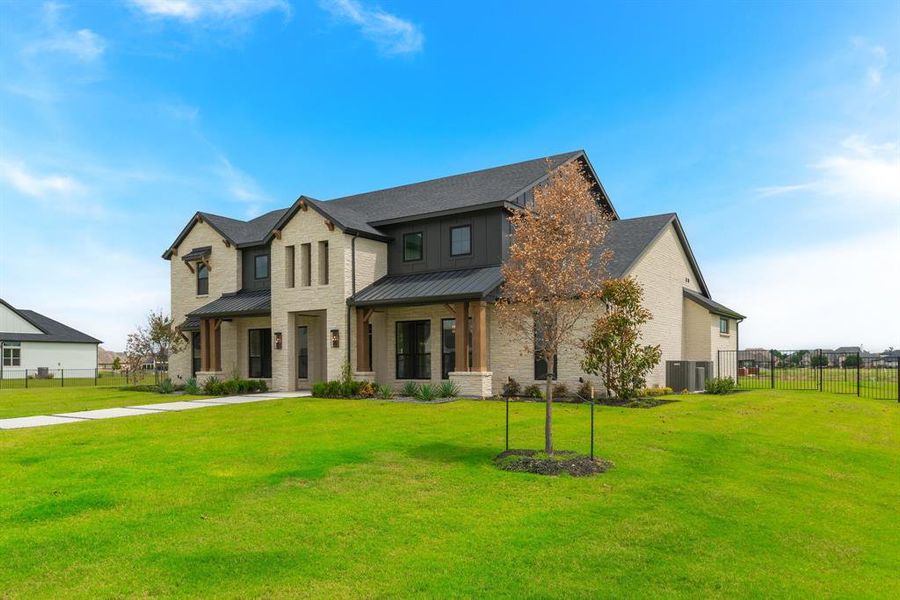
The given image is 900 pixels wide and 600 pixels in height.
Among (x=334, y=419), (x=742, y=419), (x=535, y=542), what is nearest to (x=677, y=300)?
(x=742, y=419)

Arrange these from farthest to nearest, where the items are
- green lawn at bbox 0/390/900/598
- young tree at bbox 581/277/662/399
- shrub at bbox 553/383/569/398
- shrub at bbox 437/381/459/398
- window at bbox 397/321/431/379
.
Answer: window at bbox 397/321/431/379
shrub at bbox 437/381/459/398
shrub at bbox 553/383/569/398
young tree at bbox 581/277/662/399
green lawn at bbox 0/390/900/598

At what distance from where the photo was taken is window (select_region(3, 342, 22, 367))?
159 feet

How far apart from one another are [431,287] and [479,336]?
286cm

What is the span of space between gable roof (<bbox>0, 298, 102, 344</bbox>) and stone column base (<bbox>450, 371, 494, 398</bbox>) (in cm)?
4530

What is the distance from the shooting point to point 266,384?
27.7 m

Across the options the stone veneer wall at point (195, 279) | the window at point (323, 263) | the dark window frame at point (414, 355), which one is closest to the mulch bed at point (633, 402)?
the dark window frame at point (414, 355)

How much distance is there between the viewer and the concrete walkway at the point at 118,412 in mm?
16250

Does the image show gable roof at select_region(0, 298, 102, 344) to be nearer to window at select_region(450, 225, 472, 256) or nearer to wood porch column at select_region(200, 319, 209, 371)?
wood porch column at select_region(200, 319, 209, 371)

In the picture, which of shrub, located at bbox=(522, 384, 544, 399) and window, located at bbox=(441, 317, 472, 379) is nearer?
shrub, located at bbox=(522, 384, 544, 399)

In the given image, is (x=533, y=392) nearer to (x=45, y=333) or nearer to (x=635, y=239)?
(x=635, y=239)

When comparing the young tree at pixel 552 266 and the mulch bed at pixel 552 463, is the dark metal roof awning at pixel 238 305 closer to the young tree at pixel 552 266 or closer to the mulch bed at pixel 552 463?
the young tree at pixel 552 266

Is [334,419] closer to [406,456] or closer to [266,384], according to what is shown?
[406,456]

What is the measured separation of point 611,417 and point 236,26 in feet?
52.2

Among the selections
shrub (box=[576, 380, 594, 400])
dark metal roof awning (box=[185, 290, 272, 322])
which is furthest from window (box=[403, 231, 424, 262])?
shrub (box=[576, 380, 594, 400])
